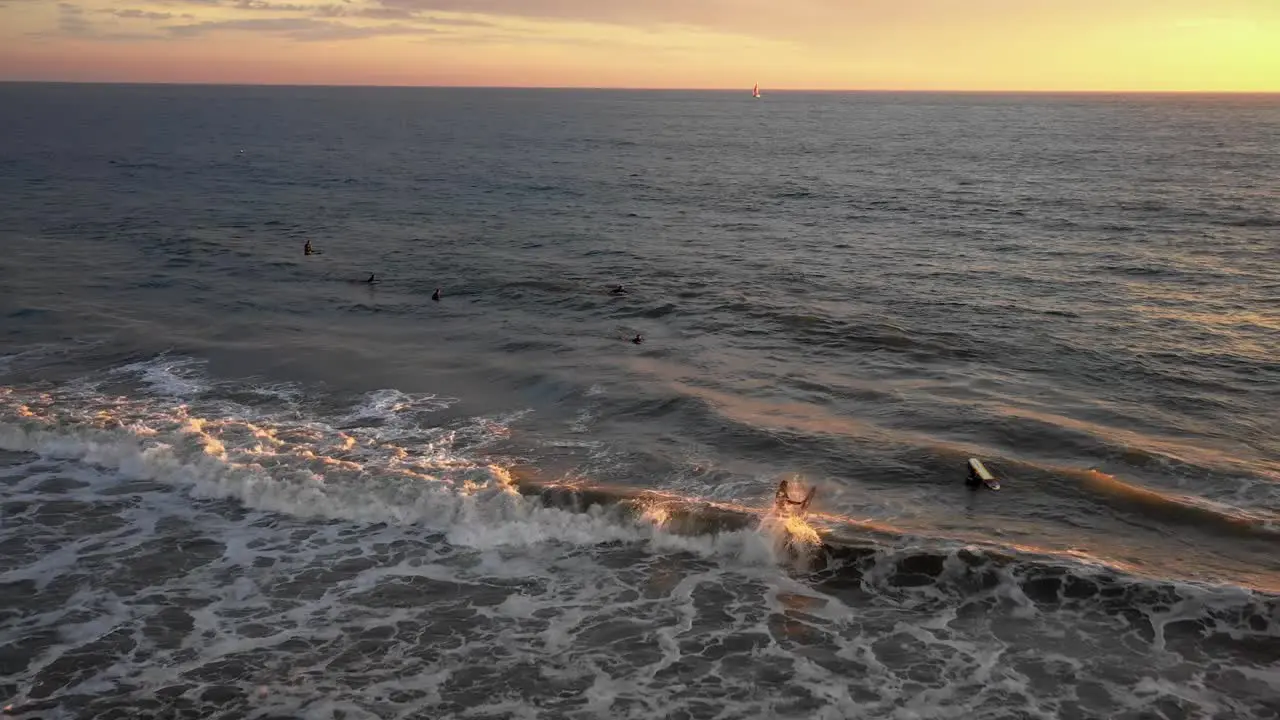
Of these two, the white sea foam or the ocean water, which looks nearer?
the white sea foam

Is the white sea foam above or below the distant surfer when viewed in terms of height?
below

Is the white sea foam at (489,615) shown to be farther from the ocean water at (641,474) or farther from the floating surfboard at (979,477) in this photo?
the floating surfboard at (979,477)

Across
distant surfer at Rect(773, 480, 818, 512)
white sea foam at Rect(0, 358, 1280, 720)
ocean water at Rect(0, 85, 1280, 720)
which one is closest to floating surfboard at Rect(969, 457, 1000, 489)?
ocean water at Rect(0, 85, 1280, 720)

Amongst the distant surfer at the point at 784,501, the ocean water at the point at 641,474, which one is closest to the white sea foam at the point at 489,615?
the ocean water at the point at 641,474

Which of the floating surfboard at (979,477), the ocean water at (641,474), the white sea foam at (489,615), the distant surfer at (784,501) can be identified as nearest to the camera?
the white sea foam at (489,615)

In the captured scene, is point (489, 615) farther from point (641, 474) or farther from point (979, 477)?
point (979, 477)

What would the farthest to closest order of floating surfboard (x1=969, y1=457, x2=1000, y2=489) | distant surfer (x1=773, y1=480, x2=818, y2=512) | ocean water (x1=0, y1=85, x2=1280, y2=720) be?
floating surfboard (x1=969, y1=457, x2=1000, y2=489), distant surfer (x1=773, y1=480, x2=818, y2=512), ocean water (x1=0, y1=85, x2=1280, y2=720)

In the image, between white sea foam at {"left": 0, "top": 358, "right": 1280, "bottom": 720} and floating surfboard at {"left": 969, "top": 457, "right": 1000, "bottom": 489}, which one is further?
floating surfboard at {"left": 969, "top": 457, "right": 1000, "bottom": 489}

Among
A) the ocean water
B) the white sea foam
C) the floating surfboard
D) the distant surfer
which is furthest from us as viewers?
the floating surfboard

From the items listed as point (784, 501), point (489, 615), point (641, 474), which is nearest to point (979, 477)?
point (784, 501)

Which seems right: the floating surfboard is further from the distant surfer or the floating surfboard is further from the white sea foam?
the distant surfer
